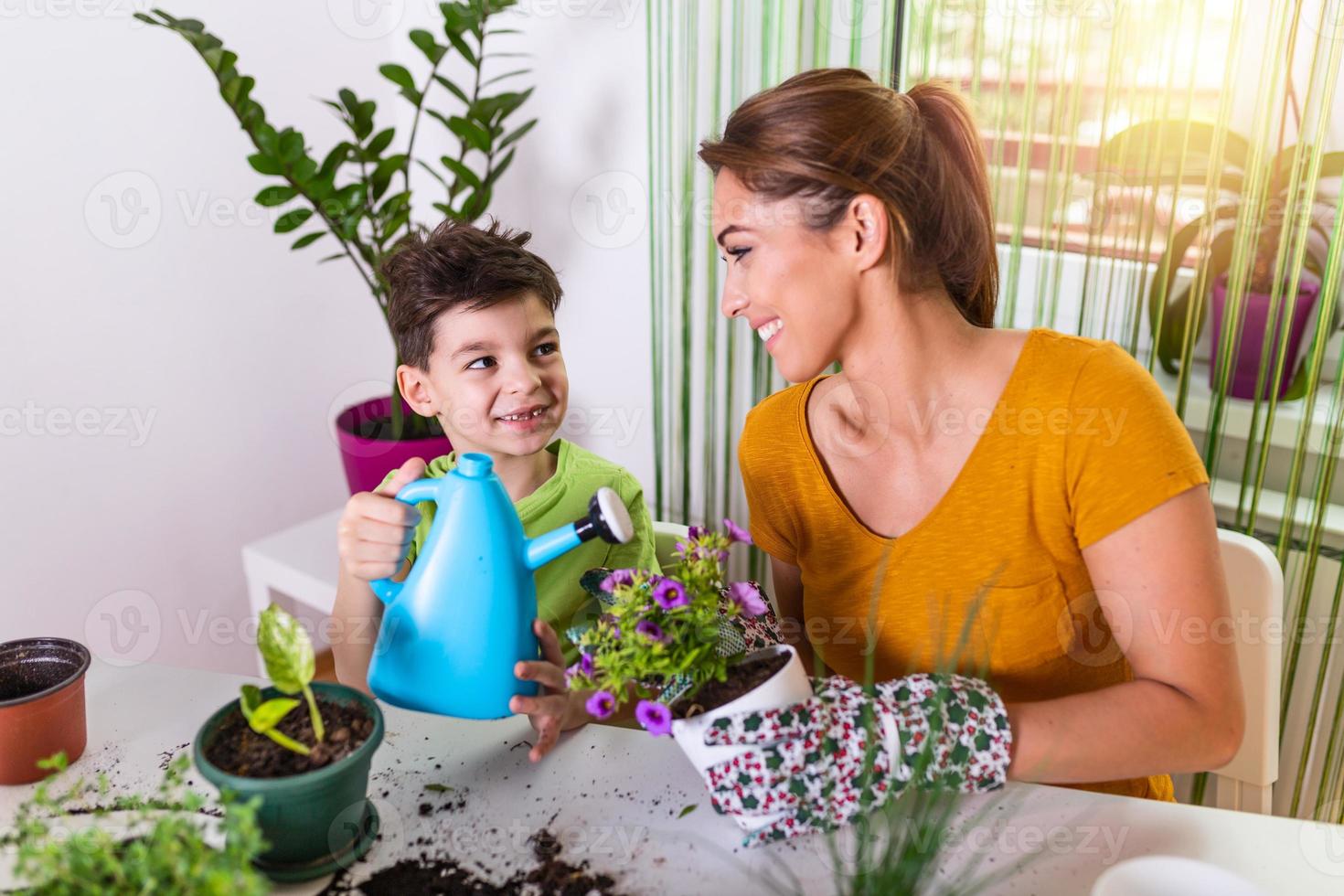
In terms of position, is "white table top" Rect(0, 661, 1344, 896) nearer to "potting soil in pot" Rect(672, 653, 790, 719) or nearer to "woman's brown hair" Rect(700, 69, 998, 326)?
"potting soil in pot" Rect(672, 653, 790, 719)

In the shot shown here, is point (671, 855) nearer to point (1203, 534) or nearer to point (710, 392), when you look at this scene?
point (1203, 534)

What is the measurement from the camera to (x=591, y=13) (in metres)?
1.94

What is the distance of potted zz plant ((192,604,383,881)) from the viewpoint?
0.74 m

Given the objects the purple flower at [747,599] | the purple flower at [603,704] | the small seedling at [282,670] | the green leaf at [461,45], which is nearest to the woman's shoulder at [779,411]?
the purple flower at [747,599]

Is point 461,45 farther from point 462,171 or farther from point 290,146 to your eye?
point 290,146

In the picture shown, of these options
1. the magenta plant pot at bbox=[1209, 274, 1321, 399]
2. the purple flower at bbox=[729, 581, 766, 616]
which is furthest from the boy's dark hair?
the magenta plant pot at bbox=[1209, 274, 1321, 399]

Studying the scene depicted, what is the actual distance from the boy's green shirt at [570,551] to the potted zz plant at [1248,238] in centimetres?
75

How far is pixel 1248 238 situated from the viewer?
1.26m

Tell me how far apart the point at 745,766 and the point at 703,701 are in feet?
0.19

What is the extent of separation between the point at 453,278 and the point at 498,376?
0.12 meters

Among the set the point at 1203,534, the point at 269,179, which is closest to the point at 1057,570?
the point at 1203,534

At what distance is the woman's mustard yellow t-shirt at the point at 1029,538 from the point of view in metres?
1.00

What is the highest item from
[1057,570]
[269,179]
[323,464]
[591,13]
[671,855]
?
[591,13]

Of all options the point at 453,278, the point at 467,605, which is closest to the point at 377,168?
the point at 453,278
